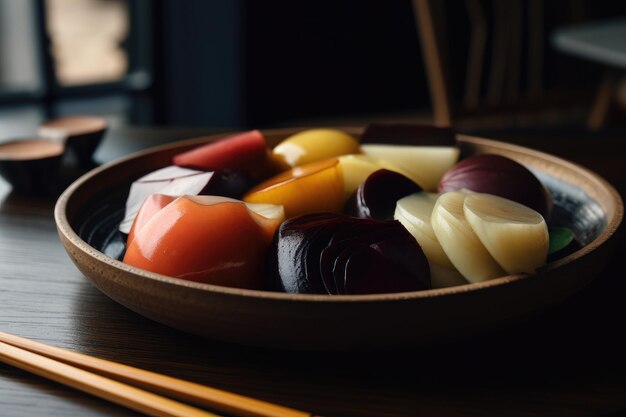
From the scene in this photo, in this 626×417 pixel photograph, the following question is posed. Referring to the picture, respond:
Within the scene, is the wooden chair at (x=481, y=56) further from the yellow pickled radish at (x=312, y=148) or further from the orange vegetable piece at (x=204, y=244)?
the orange vegetable piece at (x=204, y=244)

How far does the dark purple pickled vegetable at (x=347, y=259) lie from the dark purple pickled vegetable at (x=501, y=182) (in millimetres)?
131

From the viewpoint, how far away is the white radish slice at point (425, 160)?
23.8 inches

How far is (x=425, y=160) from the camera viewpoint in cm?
61

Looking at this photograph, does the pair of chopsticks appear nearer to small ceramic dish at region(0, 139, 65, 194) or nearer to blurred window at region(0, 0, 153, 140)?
small ceramic dish at region(0, 139, 65, 194)

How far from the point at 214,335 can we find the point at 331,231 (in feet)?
0.28

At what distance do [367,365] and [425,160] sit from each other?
0.26 m

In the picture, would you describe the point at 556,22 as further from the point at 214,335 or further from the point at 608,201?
the point at 214,335

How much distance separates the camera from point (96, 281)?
0.42 meters

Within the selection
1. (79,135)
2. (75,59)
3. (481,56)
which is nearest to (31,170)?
(79,135)

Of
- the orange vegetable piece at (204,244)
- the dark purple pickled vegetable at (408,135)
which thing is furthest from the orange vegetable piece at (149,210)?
the dark purple pickled vegetable at (408,135)

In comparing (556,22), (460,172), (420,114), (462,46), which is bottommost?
(420,114)

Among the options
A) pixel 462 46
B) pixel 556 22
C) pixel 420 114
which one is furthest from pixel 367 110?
pixel 556 22

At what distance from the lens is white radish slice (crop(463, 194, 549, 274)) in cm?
38

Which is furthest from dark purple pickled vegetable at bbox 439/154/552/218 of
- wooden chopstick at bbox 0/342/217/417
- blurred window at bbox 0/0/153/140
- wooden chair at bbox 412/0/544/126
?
blurred window at bbox 0/0/153/140
